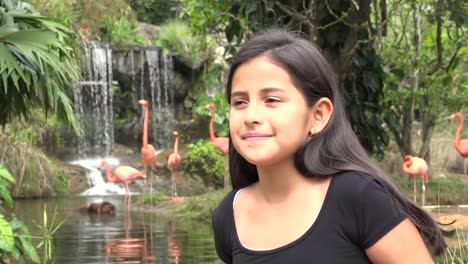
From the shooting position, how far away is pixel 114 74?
22422 mm

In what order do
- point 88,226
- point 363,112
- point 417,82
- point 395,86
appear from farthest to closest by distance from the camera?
point 417,82, point 395,86, point 88,226, point 363,112

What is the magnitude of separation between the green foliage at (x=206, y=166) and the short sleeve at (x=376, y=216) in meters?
15.1

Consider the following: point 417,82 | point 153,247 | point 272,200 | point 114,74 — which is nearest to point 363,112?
point 153,247

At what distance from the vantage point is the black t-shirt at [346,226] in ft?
6.89

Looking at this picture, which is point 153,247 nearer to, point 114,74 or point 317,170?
point 317,170

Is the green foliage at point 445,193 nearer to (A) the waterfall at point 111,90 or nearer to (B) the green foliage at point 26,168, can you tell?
(B) the green foliage at point 26,168

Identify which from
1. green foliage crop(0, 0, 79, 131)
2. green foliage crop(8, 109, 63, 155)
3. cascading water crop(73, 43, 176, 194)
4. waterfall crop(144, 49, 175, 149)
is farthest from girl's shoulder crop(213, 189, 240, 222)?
waterfall crop(144, 49, 175, 149)

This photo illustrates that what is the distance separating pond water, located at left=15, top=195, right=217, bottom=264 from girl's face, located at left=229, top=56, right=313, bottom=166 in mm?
5347

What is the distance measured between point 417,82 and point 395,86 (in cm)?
249

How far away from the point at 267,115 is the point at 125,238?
752 centimetres

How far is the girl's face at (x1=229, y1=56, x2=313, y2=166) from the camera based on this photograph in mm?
2191

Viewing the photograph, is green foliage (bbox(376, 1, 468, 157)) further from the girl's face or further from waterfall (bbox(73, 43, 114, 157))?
the girl's face

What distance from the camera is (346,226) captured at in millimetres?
2127

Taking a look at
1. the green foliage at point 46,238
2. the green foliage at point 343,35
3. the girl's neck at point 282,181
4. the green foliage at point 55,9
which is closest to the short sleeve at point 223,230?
the girl's neck at point 282,181
